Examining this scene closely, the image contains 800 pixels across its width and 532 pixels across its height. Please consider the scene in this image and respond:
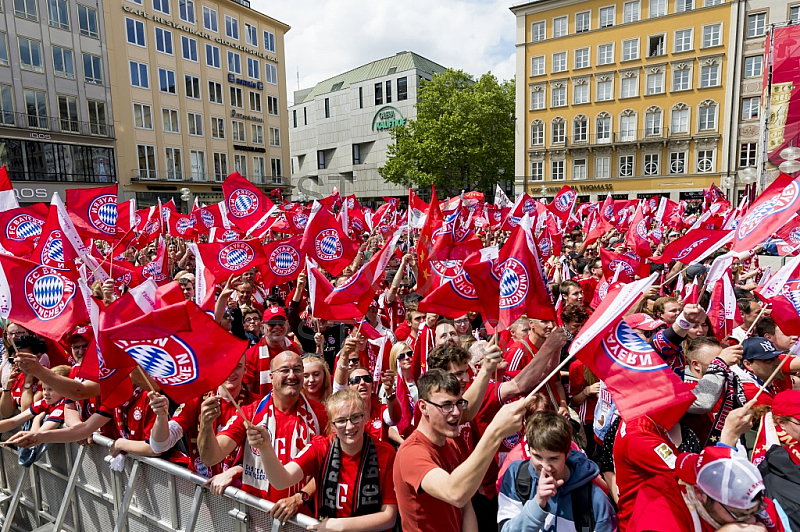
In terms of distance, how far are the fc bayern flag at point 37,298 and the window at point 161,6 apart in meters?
39.8

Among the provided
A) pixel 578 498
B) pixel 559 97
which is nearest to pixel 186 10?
pixel 559 97

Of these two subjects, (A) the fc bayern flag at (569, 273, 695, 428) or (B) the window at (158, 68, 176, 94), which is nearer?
(A) the fc bayern flag at (569, 273, 695, 428)

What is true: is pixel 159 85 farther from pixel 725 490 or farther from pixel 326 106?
pixel 725 490

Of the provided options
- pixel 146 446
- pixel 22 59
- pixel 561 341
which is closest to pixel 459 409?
pixel 561 341

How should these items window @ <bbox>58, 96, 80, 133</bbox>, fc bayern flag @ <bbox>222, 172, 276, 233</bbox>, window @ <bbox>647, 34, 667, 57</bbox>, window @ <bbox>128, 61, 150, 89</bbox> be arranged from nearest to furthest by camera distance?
1. fc bayern flag @ <bbox>222, 172, 276, 233</bbox>
2. window @ <bbox>58, 96, 80, 133</bbox>
3. window @ <bbox>128, 61, 150, 89</bbox>
4. window @ <bbox>647, 34, 667, 57</bbox>

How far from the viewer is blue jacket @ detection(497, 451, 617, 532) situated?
8.23 ft

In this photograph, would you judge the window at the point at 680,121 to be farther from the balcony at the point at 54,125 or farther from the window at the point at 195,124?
the balcony at the point at 54,125

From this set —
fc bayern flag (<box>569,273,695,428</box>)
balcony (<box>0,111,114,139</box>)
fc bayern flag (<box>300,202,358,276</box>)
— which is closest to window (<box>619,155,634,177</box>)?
balcony (<box>0,111,114,139</box>)

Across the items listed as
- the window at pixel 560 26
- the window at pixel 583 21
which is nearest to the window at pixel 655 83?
the window at pixel 583 21

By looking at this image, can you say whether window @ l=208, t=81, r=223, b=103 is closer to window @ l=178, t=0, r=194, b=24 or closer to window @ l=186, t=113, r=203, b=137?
window @ l=186, t=113, r=203, b=137

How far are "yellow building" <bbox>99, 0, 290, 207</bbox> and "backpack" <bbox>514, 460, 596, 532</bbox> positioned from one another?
128 feet

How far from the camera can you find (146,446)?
3.65 meters

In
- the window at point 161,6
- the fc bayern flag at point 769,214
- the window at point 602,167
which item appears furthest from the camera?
the window at point 602,167

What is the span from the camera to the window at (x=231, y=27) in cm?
4275
